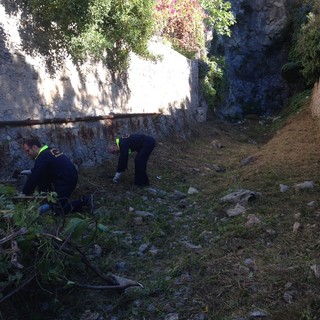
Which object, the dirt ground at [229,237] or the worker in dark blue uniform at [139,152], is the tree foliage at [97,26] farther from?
the dirt ground at [229,237]

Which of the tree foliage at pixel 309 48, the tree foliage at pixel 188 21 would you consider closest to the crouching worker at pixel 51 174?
the tree foliage at pixel 188 21

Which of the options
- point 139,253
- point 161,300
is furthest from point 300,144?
Answer: point 161,300

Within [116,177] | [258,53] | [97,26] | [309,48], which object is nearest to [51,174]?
[116,177]

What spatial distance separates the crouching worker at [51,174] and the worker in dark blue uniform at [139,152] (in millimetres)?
1502

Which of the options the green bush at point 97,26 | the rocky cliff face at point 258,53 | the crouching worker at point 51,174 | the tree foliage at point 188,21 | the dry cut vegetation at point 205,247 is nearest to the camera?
the dry cut vegetation at point 205,247

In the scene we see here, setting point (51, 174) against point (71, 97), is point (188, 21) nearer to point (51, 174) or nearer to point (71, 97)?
point (71, 97)

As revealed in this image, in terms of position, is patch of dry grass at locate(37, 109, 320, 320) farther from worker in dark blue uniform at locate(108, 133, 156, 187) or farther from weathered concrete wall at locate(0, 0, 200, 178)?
weathered concrete wall at locate(0, 0, 200, 178)

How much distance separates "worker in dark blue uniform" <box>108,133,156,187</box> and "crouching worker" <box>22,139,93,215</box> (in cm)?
150

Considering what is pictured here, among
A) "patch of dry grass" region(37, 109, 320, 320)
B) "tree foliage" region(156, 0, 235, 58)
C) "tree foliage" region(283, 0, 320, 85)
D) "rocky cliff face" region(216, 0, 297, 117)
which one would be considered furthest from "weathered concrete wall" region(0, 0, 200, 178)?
"rocky cliff face" region(216, 0, 297, 117)

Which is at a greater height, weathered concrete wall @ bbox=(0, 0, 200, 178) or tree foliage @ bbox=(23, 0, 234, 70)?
tree foliage @ bbox=(23, 0, 234, 70)

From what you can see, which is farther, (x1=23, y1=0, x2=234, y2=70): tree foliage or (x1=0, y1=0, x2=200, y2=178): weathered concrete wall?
(x1=23, y1=0, x2=234, y2=70): tree foliage

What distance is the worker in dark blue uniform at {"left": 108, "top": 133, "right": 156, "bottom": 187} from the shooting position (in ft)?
22.4

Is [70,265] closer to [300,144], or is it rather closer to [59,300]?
[59,300]

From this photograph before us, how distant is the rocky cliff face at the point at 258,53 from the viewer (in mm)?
17828
